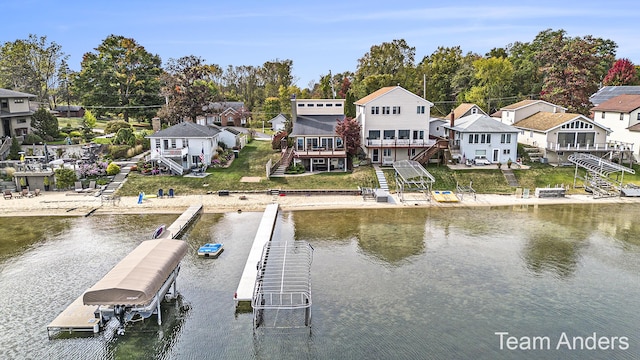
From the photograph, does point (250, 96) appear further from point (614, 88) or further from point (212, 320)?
point (212, 320)

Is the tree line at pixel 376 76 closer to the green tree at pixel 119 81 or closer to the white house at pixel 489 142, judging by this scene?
the green tree at pixel 119 81

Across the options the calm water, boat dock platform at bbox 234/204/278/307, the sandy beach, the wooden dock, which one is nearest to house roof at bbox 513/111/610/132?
the sandy beach

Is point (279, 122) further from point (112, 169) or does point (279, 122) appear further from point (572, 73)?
point (572, 73)

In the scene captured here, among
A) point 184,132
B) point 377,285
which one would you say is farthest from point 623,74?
point 377,285

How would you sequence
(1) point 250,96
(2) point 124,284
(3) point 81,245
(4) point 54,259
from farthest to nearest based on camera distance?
(1) point 250,96, (3) point 81,245, (4) point 54,259, (2) point 124,284

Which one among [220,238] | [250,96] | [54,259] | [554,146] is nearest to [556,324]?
[220,238]

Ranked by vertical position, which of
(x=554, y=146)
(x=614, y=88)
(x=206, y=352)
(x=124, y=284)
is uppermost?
(x=614, y=88)

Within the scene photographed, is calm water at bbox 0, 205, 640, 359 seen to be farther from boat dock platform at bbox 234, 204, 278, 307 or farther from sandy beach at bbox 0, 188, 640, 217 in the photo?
sandy beach at bbox 0, 188, 640, 217
